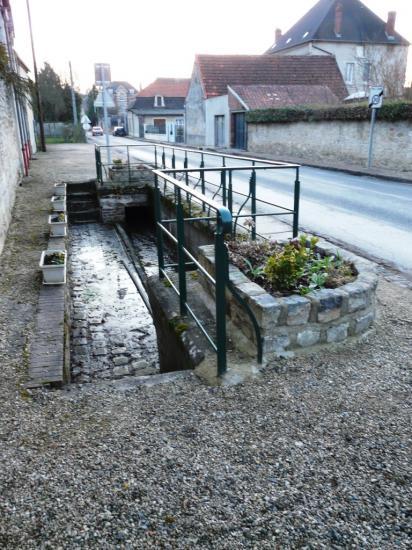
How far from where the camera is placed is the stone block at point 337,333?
3.73 metres

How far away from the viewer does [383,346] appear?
381 cm

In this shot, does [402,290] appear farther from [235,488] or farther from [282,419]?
[235,488]

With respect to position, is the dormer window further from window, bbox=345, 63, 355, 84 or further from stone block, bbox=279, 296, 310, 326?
stone block, bbox=279, 296, 310, 326

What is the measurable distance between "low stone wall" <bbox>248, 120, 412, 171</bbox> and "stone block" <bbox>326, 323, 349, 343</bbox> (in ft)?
47.5

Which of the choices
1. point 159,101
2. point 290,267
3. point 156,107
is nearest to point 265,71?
point 156,107

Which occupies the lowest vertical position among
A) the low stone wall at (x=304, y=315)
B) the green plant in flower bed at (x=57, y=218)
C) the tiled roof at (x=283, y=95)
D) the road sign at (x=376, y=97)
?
the green plant in flower bed at (x=57, y=218)

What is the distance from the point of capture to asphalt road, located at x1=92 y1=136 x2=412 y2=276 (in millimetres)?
7215

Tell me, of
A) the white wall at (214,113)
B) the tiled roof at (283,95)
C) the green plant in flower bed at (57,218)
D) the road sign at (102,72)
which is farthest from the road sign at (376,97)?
the white wall at (214,113)

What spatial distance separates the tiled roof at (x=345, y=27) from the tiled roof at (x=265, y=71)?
6223 mm

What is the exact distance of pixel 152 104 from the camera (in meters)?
62.2

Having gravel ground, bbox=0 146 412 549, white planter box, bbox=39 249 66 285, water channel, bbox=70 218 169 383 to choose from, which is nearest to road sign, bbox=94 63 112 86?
water channel, bbox=70 218 169 383

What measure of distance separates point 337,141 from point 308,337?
59.5 ft

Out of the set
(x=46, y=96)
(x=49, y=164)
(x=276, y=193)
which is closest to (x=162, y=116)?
(x=46, y=96)

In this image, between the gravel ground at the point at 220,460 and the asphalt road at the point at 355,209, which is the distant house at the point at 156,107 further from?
the gravel ground at the point at 220,460
